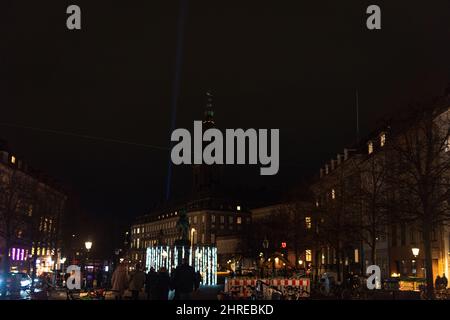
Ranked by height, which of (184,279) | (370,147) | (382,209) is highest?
(370,147)

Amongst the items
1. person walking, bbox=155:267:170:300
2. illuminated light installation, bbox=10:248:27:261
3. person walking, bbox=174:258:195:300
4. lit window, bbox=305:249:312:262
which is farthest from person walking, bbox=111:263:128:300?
lit window, bbox=305:249:312:262

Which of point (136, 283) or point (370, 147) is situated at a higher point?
point (370, 147)

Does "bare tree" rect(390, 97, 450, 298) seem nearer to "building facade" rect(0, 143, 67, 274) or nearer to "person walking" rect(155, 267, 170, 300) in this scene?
"person walking" rect(155, 267, 170, 300)

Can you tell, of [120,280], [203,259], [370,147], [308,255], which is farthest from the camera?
[308,255]

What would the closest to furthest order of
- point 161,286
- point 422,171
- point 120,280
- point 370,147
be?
point 161,286 < point 120,280 < point 422,171 < point 370,147

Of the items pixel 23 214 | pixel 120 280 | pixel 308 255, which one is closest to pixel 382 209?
pixel 120 280

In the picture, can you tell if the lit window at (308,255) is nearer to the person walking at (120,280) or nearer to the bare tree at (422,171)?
the bare tree at (422,171)

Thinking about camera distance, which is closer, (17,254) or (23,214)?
(23,214)

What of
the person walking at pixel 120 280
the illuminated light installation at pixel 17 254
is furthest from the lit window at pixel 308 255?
the person walking at pixel 120 280

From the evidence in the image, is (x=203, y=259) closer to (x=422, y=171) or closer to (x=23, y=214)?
(x=23, y=214)

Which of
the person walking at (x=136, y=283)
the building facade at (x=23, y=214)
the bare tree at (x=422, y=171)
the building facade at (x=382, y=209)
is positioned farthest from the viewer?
the building facade at (x=23, y=214)
